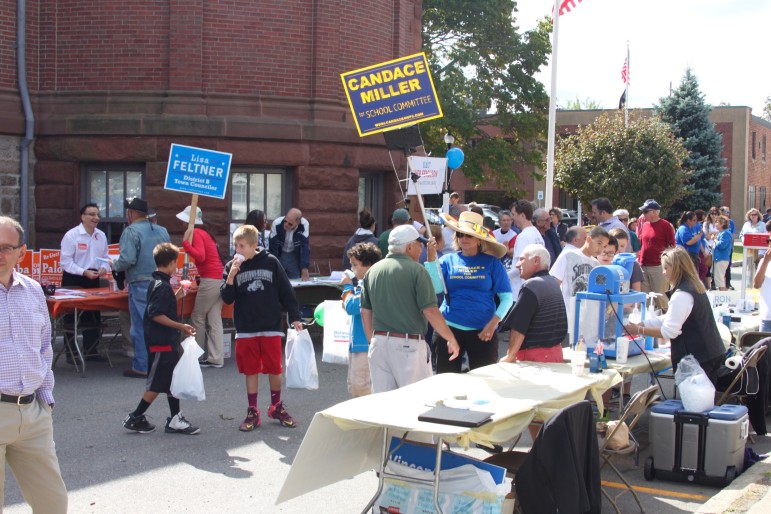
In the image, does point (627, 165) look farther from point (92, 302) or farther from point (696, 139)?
point (92, 302)

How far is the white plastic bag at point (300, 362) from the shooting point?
335 inches

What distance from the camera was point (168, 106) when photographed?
1477 cm

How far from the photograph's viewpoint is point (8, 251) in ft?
15.4

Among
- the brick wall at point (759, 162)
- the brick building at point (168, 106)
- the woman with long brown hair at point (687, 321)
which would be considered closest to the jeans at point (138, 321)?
the brick building at point (168, 106)

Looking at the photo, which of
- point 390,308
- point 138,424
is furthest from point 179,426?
point 390,308

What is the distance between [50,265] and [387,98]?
613cm

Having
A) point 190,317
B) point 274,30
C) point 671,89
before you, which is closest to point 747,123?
point 671,89

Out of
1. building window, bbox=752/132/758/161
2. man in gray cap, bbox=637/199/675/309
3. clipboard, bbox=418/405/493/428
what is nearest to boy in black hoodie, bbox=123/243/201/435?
clipboard, bbox=418/405/493/428

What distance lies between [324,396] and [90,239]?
4.35 meters

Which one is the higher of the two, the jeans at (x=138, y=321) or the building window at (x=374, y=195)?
the building window at (x=374, y=195)

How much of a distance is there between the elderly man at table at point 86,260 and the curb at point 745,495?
824 cm

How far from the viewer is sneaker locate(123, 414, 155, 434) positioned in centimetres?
828

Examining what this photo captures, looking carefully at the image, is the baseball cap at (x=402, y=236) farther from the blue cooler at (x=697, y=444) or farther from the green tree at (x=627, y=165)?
the green tree at (x=627, y=165)

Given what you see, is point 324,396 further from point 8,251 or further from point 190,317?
point 8,251
